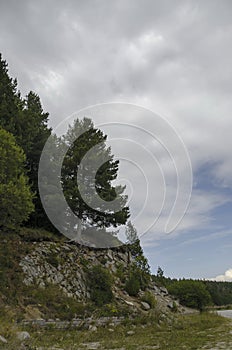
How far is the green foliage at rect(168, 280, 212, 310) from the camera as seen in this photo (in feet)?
114

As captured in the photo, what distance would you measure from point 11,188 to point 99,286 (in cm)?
851

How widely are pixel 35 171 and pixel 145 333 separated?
16.8 m

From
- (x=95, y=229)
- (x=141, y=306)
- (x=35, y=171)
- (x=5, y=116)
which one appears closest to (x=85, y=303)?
(x=141, y=306)

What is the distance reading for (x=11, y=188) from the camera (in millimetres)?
17844

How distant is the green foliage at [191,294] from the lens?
34.7 metres

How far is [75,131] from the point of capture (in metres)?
31.7

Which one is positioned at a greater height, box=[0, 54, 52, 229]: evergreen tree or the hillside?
box=[0, 54, 52, 229]: evergreen tree

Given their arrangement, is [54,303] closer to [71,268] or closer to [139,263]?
[71,268]

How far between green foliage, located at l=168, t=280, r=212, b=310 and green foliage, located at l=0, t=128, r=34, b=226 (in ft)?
72.5

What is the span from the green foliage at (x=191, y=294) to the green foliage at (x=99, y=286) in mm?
15488

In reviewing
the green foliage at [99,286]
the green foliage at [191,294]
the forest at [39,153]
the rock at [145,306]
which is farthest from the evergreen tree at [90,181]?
the green foliage at [191,294]

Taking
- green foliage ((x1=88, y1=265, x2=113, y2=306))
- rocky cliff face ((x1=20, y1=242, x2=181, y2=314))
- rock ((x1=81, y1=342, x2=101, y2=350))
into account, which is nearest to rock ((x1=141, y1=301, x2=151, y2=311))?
rocky cliff face ((x1=20, y1=242, x2=181, y2=314))

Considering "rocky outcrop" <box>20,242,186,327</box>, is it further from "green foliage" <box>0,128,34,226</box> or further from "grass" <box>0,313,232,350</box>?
"green foliage" <box>0,128,34,226</box>

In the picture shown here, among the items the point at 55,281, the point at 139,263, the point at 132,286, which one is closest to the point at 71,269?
the point at 55,281
